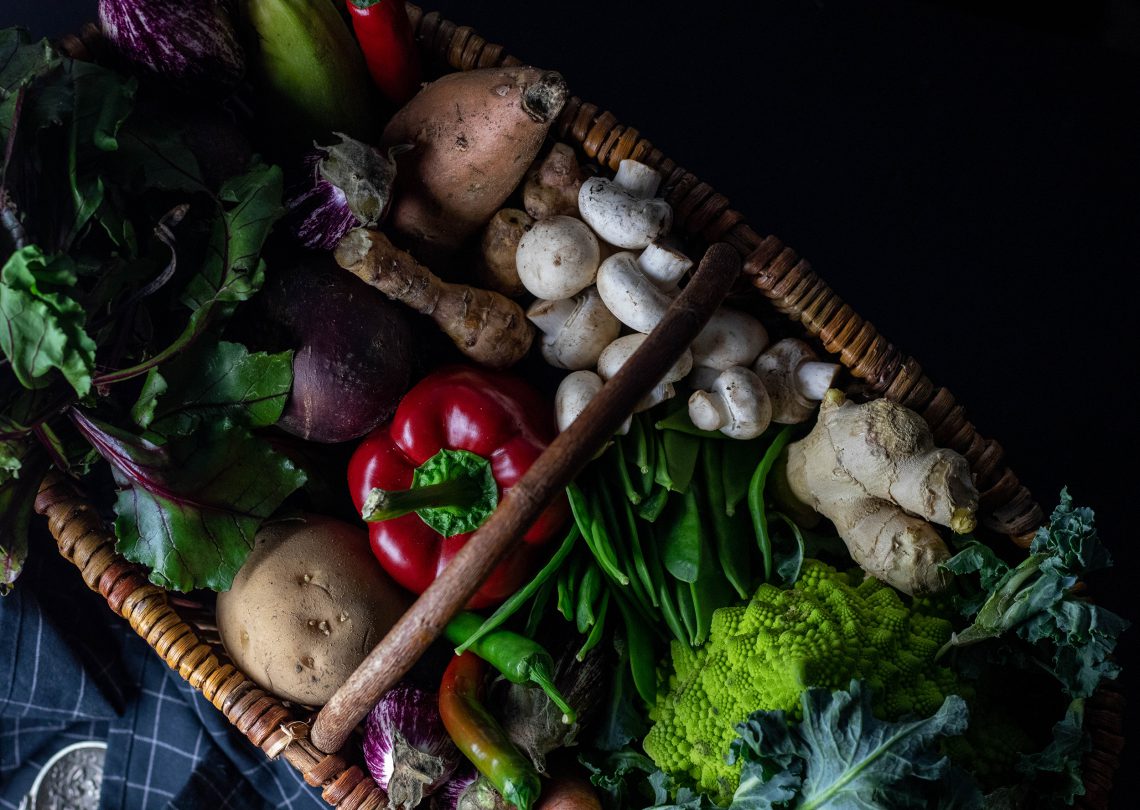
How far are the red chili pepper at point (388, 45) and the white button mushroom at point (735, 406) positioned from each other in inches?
22.8

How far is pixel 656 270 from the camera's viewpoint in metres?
1.18

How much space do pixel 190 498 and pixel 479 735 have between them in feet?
1.49

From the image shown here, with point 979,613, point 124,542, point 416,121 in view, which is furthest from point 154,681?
point 979,613

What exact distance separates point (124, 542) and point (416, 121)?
63cm

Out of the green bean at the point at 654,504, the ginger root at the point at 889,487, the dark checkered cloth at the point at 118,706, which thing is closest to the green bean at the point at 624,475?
the green bean at the point at 654,504

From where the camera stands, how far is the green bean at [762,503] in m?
1.22

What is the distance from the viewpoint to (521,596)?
118cm

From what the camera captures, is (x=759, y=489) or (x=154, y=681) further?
(x=154, y=681)

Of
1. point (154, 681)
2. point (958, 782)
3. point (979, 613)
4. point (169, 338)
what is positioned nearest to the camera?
point (958, 782)

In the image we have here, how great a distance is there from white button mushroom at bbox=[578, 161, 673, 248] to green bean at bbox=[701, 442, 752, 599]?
293 millimetres

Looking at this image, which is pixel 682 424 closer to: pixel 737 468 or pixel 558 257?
pixel 737 468

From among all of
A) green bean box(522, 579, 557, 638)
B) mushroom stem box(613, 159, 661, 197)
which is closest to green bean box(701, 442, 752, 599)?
green bean box(522, 579, 557, 638)

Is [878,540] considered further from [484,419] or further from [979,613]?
[484,419]

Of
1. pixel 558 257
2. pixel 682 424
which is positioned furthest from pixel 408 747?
pixel 558 257
